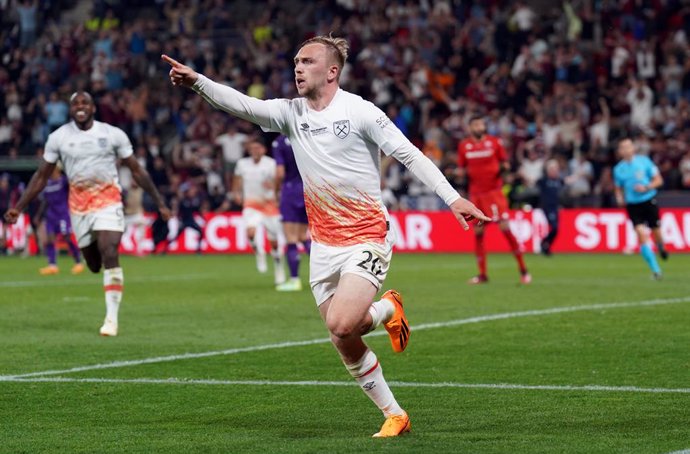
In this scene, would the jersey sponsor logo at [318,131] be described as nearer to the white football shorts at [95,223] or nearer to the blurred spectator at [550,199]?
the white football shorts at [95,223]

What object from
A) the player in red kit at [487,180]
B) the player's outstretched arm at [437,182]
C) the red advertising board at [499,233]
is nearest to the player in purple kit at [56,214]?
the red advertising board at [499,233]

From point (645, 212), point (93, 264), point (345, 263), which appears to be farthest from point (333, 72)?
point (645, 212)

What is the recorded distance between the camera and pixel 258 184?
22453mm

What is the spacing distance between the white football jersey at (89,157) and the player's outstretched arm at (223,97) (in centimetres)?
611

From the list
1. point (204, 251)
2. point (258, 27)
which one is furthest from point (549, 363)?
point (258, 27)

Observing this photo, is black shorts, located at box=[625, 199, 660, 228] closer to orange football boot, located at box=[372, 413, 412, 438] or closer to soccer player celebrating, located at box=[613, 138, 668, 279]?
soccer player celebrating, located at box=[613, 138, 668, 279]

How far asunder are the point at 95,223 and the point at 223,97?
20.3 feet

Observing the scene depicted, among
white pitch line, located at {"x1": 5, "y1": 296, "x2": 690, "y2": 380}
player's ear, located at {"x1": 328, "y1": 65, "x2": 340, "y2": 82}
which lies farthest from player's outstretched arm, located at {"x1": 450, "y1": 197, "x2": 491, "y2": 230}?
white pitch line, located at {"x1": 5, "y1": 296, "x2": 690, "y2": 380}

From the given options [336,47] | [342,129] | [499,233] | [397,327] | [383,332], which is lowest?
[499,233]

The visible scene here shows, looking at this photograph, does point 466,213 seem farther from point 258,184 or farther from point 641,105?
point 641,105

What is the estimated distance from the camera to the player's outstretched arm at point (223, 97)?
7.69 meters

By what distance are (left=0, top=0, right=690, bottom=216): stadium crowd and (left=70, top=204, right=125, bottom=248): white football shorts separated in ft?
58.2

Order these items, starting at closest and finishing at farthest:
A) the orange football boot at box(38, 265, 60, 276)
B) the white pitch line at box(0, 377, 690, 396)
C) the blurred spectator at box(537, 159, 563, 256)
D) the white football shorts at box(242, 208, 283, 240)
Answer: the white pitch line at box(0, 377, 690, 396)
the white football shorts at box(242, 208, 283, 240)
the orange football boot at box(38, 265, 60, 276)
the blurred spectator at box(537, 159, 563, 256)

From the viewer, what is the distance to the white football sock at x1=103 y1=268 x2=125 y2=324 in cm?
1372
